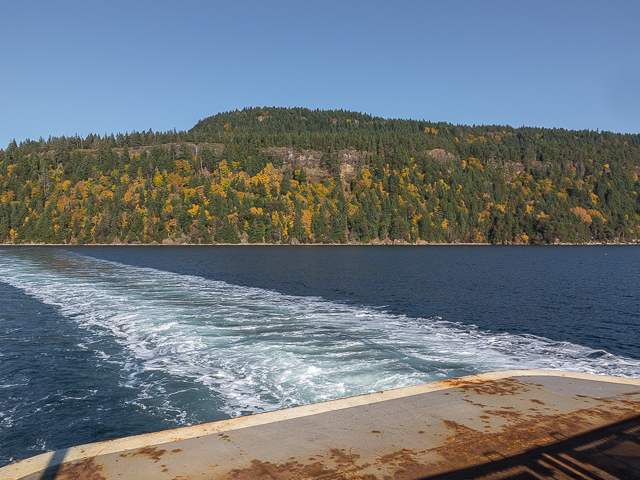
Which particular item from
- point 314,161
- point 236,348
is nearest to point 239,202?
point 314,161

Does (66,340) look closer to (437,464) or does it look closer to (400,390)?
(400,390)

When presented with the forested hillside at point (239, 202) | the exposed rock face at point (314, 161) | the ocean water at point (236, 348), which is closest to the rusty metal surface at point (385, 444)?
the ocean water at point (236, 348)

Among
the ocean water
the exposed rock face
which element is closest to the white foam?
the ocean water

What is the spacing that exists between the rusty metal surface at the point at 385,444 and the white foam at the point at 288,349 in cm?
376

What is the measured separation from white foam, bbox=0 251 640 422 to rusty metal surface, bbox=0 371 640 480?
3763 millimetres

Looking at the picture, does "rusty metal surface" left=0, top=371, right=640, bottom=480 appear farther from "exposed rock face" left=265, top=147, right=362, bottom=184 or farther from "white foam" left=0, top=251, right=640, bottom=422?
"exposed rock face" left=265, top=147, right=362, bottom=184

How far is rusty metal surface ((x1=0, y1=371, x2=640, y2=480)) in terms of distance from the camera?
4.83 metres

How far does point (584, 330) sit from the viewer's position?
21453 mm

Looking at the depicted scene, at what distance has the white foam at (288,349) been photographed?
1127 cm

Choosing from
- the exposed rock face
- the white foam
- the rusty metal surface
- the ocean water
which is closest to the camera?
the rusty metal surface

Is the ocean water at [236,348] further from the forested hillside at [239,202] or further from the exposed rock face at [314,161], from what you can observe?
the exposed rock face at [314,161]

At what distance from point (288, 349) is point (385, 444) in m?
9.54

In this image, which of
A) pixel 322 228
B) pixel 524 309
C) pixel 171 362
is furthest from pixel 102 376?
pixel 322 228

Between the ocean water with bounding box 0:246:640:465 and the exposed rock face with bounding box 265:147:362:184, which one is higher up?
the exposed rock face with bounding box 265:147:362:184
